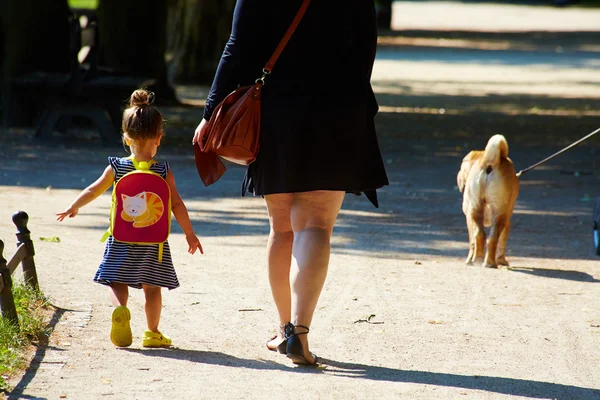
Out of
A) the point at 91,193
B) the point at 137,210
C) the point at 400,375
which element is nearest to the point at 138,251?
the point at 137,210

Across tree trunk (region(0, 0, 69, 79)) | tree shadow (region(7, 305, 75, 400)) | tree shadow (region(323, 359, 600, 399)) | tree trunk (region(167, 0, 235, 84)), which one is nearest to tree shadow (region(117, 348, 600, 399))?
tree shadow (region(323, 359, 600, 399))

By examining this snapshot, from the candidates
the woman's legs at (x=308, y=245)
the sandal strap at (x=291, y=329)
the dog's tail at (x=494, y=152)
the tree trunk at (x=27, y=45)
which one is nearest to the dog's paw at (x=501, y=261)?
the dog's tail at (x=494, y=152)

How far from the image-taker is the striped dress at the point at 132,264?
4.95 m

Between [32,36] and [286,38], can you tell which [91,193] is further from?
[32,36]

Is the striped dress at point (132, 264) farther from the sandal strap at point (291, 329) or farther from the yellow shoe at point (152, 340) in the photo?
the sandal strap at point (291, 329)

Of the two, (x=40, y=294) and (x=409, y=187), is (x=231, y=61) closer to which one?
(x=40, y=294)

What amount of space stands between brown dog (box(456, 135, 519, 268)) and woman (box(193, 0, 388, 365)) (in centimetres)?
268

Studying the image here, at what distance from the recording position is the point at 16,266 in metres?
5.47

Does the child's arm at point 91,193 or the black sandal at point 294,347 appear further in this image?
the child's arm at point 91,193

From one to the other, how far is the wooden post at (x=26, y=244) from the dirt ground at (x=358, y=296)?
A: 0.74 feet

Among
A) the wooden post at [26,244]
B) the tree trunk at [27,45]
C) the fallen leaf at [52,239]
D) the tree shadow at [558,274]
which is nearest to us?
the wooden post at [26,244]

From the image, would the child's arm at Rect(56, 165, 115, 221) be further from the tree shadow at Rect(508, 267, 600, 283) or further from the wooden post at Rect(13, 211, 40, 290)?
the tree shadow at Rect(508, 267, 600, 283)

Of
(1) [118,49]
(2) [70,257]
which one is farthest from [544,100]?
(2) [70,257]

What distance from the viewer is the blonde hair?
495 centimetres
